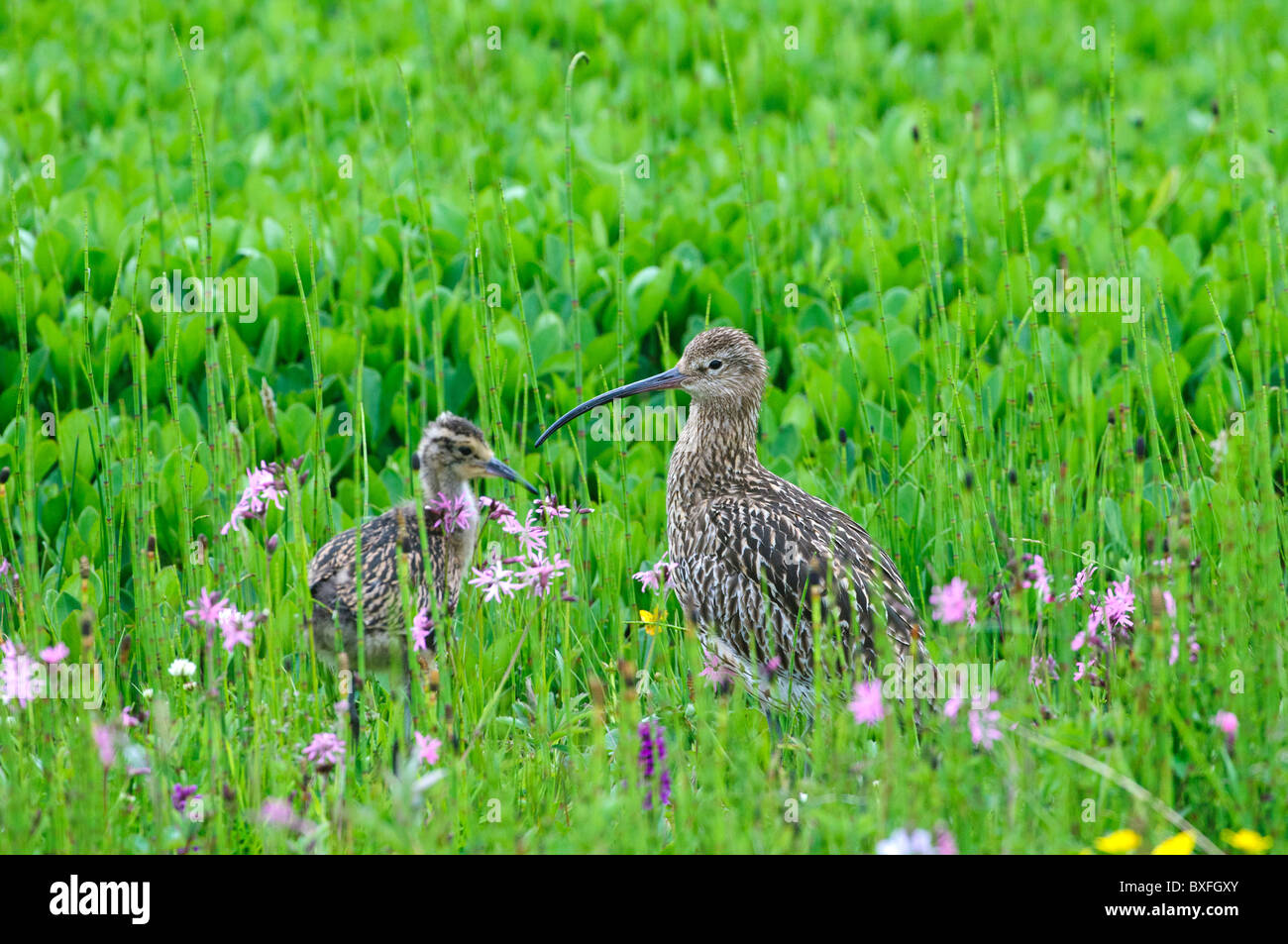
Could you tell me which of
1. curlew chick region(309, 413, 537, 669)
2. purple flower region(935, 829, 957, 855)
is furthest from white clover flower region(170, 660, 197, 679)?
purple flower region(935, 829, 957, 855)

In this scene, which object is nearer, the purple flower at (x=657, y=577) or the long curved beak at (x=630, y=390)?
the purple flower at (x=657, y=577)

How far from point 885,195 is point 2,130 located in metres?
5.74

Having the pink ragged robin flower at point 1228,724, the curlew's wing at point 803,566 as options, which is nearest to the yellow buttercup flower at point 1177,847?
the pink ragged robin flower at point 1228,724

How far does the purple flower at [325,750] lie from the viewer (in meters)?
3.74

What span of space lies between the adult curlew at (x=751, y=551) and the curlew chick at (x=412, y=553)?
0.30 metres

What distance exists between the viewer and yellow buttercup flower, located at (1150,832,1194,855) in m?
3.31

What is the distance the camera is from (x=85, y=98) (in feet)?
33.4

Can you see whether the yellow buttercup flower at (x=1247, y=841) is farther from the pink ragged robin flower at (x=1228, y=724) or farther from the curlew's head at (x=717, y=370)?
the curlew's head at (x=717, y=370)

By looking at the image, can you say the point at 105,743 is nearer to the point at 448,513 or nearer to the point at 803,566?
the point at 448,513

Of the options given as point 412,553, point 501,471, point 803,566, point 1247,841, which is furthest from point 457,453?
point 1247,841

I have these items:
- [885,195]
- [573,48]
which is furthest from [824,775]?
[573,48]

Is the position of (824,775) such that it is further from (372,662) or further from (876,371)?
(876,371)

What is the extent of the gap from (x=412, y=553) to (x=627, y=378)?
2357mm

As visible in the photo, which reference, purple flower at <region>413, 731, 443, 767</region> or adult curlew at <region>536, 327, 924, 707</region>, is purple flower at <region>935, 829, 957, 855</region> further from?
purple flower at <region>413, 731, 443, 767</region>
